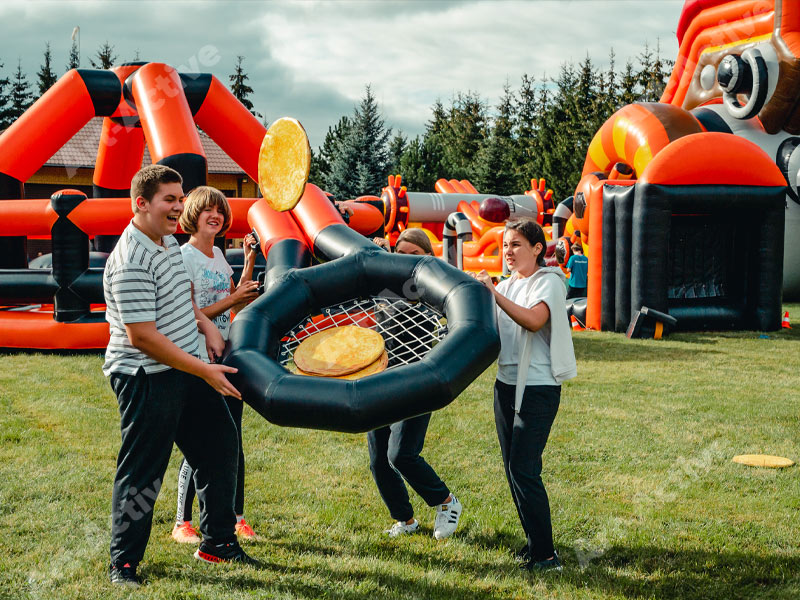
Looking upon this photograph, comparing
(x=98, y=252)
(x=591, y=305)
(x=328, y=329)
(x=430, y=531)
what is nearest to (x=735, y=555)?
(x=430, y=531)

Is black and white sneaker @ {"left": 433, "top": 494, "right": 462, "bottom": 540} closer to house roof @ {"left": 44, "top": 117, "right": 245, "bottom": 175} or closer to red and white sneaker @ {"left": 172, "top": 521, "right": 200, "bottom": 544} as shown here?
red and white sneaker @ {"left": 172, "top": 521, "right": 200, "bottom": 544}

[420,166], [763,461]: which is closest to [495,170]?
[420,166]

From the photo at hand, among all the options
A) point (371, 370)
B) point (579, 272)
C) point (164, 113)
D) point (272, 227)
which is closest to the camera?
point (371, 370)

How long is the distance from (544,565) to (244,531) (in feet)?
4.05

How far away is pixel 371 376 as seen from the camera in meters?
2.35

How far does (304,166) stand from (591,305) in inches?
271

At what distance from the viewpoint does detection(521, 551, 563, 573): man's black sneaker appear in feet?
8.82

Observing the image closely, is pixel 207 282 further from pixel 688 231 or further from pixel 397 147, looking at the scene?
pixel 397 147

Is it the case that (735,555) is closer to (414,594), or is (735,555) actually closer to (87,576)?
(414,594)

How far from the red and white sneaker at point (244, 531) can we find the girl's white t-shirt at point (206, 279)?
775 mm

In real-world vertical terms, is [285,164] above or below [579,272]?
above

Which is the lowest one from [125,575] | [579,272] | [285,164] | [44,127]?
[125,575]

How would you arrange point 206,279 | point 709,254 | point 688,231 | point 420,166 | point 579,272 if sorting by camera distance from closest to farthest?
point 206,279, point 688,231, point 709,254, point 579,272, point 420,166

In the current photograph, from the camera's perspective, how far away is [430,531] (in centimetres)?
311
